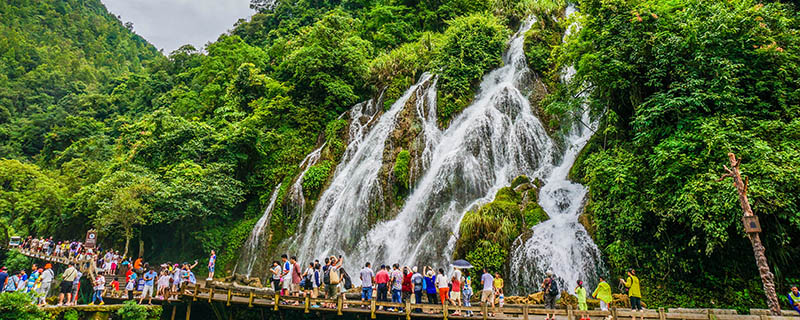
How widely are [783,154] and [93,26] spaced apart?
119390mm

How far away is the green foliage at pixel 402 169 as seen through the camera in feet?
57.4

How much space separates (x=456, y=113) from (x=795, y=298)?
14.0 meters

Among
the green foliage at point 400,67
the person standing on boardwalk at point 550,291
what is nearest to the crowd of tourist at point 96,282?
the person standing on boardwalk at point 550,291

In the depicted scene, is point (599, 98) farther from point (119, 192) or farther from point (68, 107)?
point (68, 107)

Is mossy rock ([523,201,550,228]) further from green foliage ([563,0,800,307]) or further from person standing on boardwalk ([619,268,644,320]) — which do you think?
person standing on boardwalk ([619,268,644,320])

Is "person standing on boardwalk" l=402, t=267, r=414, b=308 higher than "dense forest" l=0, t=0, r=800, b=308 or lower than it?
lower

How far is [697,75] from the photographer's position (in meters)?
10.8

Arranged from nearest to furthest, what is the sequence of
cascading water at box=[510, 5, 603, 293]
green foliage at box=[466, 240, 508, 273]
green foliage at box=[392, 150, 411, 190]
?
cascading water at box=[510, 5, 603, 293] < green foliage at box=[466, 240, 508, 273] < green foliage at box=[392, 150, 411, 190]

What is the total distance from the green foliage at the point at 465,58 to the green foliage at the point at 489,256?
28.2ft

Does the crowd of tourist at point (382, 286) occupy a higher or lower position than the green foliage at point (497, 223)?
lower

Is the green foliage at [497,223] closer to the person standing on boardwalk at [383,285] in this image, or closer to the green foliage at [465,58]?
the person standing on boardwalk at [383,285]

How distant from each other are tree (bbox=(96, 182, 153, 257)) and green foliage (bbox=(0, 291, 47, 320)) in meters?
10.0

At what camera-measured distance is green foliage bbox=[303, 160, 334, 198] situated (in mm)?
19922

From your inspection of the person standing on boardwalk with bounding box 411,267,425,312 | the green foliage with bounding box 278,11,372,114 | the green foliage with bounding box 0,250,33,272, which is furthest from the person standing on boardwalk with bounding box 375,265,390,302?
the green foliage with bounding box 0,250,33,272
